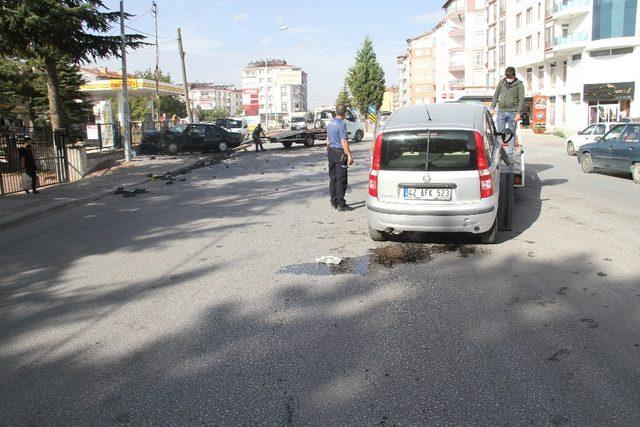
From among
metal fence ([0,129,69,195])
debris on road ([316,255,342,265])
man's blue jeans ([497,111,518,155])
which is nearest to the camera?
debris on road ([316,255,342,265])

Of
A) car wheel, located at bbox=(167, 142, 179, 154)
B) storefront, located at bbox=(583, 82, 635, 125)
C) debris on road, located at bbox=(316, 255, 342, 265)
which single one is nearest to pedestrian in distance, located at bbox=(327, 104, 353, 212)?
debris on road, located at bbox=(316, 255, 342, 265)

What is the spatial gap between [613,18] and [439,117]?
4549 cm

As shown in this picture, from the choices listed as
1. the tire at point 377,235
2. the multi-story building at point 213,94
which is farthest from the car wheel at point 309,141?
the multi-story building at point 213,94

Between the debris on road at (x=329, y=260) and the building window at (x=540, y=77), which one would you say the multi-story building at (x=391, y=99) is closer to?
the building window at (x=540, y=77)

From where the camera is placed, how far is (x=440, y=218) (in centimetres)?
689

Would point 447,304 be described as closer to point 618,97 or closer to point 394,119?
point 394,119

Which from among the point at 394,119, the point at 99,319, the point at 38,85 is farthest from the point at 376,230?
the point at 38,85

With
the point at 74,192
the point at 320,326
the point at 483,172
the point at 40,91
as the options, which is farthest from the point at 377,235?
the point at 40,91

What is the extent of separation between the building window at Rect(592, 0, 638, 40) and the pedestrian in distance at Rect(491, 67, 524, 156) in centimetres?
3987

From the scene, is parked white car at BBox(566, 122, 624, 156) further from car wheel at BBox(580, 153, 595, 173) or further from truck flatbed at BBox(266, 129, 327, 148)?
truck flatbed at BBox(266, 129, 327, 148)

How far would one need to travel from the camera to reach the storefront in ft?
147

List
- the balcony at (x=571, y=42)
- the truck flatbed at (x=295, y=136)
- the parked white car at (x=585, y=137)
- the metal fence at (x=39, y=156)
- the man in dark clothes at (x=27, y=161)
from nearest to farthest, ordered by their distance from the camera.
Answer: the man in dark clothes at (x=27, y=161)
the metal fence at (x=39, y=156)
the parked white car at (x=585, y=137)
the truck flatbed at (x=295, y=136)
the balcony at (x=571, y=42)

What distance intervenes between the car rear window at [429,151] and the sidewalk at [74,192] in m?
7.19

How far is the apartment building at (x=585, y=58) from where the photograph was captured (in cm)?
4428
